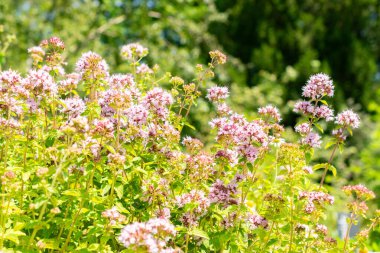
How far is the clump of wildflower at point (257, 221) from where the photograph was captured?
2809 mm

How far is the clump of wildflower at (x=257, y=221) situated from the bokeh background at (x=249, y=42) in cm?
450

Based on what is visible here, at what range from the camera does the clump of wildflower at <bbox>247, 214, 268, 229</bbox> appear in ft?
9.21

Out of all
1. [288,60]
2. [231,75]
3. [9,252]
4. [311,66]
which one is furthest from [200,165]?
[288,60]

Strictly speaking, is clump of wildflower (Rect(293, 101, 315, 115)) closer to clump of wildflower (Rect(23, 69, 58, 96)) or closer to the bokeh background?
clump of wildflower (Rect(23, 69, 58, 96))

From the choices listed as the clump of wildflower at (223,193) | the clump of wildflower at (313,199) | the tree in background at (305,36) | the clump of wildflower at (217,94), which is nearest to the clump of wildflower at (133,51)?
the clump of wildflower at (217,94)

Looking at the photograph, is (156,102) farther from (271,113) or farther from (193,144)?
(271,113)

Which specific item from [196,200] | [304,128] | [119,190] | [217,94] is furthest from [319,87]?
[119,190]

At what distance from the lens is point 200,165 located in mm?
2598

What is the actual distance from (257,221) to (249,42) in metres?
16.2

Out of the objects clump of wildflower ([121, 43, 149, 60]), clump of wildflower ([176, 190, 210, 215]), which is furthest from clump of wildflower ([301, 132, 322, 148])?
clump of wildflower ([121, 43, 149, 60])

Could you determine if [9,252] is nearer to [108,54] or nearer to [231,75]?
[108,54]

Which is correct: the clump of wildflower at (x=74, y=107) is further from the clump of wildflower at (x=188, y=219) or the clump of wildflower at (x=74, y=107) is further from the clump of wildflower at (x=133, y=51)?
the clump of wildflower at (x=133, y=51)

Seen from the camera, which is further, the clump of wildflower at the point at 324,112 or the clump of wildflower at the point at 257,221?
the clump of wildflower at the point at 324,112

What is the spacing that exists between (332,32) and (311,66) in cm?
286
